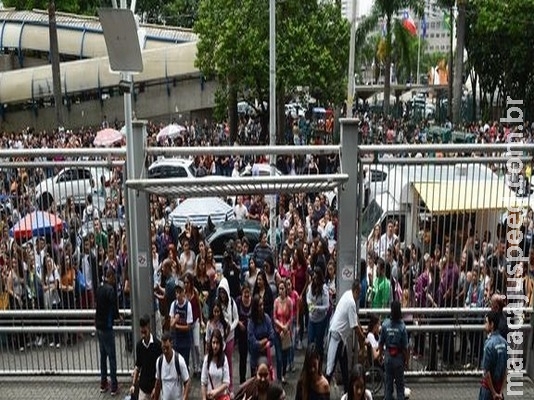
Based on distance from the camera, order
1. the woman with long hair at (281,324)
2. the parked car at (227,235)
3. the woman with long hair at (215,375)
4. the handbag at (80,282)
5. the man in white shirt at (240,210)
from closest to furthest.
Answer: the woman with long hair at (215,375) < the handbag at (80,282) < the woman with long hair at (281,324) < the parked car at (227,235) < the man in white shirt at (240,210)

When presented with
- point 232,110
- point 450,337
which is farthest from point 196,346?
point 232,110

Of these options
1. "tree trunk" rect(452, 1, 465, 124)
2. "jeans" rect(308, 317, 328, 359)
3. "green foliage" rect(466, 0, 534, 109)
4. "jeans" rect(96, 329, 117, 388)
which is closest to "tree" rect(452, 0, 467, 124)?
"tree trunk" rect(452, 1, 465, 124)

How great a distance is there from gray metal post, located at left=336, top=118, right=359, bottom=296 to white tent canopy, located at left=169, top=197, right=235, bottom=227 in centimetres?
680

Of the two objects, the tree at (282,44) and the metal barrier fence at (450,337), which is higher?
the tree at (282,44)

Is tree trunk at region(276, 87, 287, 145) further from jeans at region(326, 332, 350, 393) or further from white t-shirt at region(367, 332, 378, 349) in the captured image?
white t-shirt at region(367, 332, 378, 349)

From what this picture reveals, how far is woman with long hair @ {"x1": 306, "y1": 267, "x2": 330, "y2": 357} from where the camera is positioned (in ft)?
31.0

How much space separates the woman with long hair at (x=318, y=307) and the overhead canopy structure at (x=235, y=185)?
1.59m

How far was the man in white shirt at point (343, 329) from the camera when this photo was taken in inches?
331

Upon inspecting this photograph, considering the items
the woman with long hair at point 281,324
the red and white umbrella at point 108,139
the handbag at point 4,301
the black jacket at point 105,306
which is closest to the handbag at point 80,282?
the black jacket at point 105,306

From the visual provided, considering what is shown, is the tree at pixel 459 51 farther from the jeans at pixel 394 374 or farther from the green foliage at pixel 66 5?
the jeans at pixel 394 374

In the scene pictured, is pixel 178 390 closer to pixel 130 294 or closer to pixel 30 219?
pixel 130 294

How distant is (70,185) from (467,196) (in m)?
5.17

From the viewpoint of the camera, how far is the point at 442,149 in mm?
8461

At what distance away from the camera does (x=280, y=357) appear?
30.7ft
